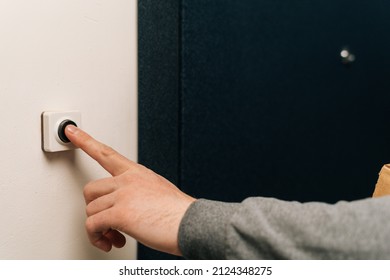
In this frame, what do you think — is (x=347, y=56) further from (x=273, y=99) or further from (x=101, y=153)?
(x=101, y=153)

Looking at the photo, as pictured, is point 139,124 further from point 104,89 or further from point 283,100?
point 283,100

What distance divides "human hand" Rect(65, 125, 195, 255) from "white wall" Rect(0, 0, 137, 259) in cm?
7

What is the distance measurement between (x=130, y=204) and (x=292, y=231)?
243mm

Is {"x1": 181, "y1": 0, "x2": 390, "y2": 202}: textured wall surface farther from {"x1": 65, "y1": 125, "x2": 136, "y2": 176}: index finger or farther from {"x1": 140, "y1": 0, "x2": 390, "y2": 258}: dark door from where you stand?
{"x1": 65, "y1": 125, "x2": 136, "y2": 176}: index finger

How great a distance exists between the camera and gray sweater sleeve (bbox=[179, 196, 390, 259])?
49cm

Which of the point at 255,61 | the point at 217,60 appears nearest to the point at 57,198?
the point at 217,60

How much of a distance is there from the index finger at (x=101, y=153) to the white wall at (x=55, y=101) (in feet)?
0.17

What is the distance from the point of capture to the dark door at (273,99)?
3.21ft

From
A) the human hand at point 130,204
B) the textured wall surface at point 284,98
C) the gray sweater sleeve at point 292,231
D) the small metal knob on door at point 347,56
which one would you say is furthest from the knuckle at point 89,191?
the small metal knob on door at point 347,56

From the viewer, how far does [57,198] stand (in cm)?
77

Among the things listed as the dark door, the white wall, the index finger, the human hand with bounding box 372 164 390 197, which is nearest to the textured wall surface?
the dark door

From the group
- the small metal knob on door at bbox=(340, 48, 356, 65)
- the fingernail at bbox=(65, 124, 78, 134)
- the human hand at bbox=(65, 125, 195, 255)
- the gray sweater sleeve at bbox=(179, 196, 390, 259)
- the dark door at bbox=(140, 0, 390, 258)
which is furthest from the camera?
the small metal knob on door at bbox=(340, 48, 356, 65)

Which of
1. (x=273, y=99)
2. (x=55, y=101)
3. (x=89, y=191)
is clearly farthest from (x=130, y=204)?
(x=273, y=99)

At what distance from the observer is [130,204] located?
25.4 inches
